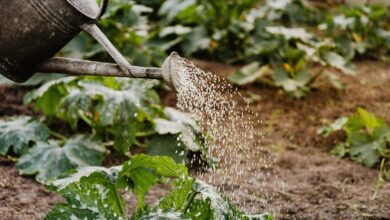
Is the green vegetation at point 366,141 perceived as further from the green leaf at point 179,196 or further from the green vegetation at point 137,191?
the green leaf at point 179,196

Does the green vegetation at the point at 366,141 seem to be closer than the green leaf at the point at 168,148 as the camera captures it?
No

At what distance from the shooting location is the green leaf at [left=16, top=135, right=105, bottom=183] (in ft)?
9.85

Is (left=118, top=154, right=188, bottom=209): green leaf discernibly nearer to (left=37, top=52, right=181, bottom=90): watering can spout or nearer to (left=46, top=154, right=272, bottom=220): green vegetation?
(left=46, top=154, right=272, bottom=220): green vegetation

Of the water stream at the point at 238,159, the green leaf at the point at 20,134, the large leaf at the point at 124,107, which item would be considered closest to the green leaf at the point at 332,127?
the water stream at the point at 238,159

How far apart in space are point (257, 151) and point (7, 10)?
1911 mm

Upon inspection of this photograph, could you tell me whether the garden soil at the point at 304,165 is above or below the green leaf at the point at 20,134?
below

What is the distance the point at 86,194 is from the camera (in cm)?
215

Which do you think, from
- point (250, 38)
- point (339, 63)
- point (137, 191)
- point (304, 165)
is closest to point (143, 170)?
point (137, 191)

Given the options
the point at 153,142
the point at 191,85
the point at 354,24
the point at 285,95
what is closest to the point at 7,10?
the point at 191,85

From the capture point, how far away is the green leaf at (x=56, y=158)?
300 cm

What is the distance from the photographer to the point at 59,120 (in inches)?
152

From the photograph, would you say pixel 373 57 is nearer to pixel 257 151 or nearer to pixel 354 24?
pixel 354 24

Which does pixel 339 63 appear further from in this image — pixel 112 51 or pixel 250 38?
pixel 112 51

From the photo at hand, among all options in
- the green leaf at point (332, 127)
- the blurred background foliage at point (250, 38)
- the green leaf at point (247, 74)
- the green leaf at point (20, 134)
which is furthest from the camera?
the green leaf at point (247, 74)
